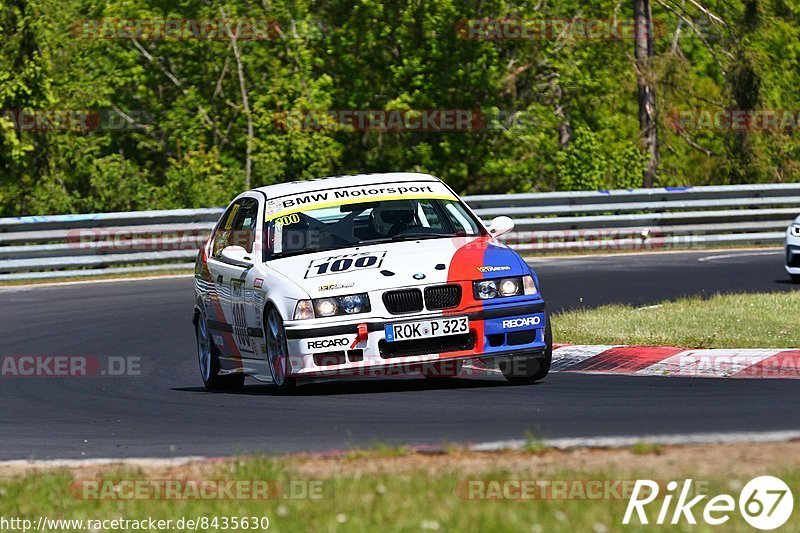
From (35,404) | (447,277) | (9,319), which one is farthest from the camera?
(9,319)

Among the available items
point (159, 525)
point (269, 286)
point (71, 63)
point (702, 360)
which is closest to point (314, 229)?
point (269, 286)

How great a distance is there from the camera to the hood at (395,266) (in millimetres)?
10047

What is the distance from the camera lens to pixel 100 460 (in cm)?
805

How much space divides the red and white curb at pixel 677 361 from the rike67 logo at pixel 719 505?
436 cm

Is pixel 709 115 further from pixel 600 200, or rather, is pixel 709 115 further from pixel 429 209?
pixel 429 209

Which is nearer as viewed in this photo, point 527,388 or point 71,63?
point 527,388

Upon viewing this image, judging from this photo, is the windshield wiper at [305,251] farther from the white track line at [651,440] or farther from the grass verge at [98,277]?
the grass verge at [98,277]

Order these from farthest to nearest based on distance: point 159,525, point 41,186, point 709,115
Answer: point 709,115 → point 41,186 → point 159,525

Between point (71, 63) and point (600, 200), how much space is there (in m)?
13.7

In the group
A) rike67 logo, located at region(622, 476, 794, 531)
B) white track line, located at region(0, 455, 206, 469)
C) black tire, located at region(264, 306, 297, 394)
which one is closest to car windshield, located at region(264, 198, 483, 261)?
black tire, located at region(264, 306, 297, 394)

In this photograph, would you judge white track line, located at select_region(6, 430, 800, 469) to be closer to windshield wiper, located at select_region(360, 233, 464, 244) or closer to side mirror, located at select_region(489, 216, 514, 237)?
windshield wiper, located at select_region(360, 233, 464, 244)

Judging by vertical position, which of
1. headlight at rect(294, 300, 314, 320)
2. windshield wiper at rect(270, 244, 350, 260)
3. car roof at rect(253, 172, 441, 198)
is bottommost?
headlight at rect(294, 300, 314, 320)

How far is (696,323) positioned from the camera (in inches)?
523

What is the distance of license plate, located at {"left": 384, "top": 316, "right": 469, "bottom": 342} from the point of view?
9945 mm
